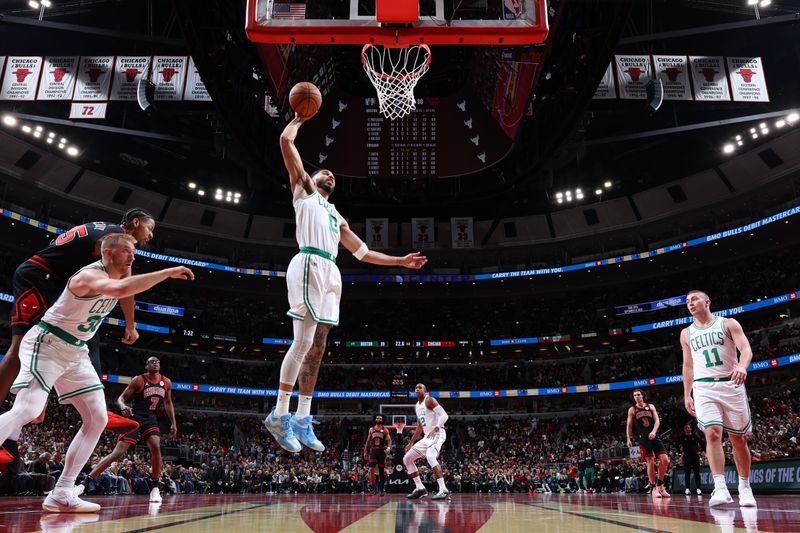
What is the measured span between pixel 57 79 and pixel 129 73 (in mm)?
1881

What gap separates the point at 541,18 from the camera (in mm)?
6543

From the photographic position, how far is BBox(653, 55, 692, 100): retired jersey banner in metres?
14.8

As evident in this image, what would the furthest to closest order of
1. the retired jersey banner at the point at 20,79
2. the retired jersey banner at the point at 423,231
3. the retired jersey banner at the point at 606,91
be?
the retired jersey banner at the point at 423,231 → the retired jersey banner at the point at 606,91 → the retired jersey banner at the point at 20,79

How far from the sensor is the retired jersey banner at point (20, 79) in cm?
1479

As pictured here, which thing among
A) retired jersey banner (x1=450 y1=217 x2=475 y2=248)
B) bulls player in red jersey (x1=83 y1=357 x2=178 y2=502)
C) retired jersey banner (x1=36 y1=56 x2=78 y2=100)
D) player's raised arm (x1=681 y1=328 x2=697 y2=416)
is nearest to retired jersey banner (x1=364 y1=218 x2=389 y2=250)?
retired jersey banner (x1=450 y1=217 x2=475 y2=248)

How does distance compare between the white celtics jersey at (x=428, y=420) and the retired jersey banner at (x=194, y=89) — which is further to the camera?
the retired jersey banner at (x=194, y=89)

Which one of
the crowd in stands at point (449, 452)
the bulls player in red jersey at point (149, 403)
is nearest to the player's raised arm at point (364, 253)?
the bulls player in red jersey at point (149, 403)

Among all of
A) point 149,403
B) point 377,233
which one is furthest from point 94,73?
point 377,233

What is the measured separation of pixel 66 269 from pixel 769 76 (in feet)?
94.2

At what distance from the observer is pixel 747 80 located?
49.0 ft

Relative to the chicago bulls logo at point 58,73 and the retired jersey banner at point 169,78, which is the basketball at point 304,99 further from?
the chicago bulls logo at point 58,73

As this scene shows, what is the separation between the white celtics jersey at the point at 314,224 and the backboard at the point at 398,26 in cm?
305

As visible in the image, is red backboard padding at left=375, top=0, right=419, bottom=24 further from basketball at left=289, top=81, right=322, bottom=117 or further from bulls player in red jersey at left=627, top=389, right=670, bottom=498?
bulls player in red jersey at left=627, top=389, right=670, bottom=498

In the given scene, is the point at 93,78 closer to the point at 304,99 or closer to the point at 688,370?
the point at 304,99
